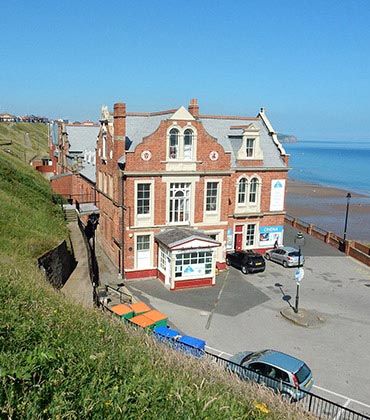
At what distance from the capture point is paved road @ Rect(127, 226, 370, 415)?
15581 mm

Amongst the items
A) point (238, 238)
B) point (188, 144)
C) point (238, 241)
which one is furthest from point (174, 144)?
point (238, 241)

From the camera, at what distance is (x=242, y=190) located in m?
29.5

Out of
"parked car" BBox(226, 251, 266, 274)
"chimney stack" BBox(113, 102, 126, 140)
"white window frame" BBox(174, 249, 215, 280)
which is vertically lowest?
"parked car" BBox(226, 251, 266, 274)

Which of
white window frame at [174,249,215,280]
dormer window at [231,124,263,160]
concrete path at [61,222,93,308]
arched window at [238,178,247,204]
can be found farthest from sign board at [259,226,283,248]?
concrete path at [61,222,93,308]

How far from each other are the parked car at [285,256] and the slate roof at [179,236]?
6.53m

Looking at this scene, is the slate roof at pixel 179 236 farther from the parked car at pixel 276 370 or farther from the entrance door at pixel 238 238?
the parked car at pixel 276 370

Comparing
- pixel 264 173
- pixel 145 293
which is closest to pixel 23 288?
pixel 145 293

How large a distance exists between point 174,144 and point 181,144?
0.45 meters

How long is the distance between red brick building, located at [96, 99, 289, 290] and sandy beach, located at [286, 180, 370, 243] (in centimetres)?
2354

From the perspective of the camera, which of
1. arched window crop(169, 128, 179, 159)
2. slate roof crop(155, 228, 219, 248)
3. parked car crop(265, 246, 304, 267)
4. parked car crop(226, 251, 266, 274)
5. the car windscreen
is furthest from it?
parked car crop(265, 246, 304, 267)

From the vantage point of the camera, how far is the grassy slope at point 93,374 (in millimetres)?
5328

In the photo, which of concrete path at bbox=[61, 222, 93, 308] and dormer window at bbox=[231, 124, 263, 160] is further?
dormer window at bbox=[231, 124, 263, 160]

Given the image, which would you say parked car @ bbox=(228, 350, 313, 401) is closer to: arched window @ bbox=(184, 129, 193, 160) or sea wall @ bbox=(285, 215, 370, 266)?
arched window @ bbox=(184, 129, 193, 160)

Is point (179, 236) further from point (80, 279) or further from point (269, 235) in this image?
point (269, 235)
